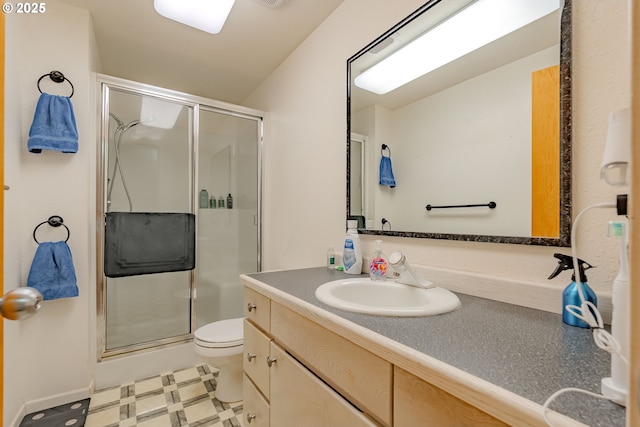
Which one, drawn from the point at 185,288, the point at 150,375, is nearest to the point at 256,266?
the point at 185,288

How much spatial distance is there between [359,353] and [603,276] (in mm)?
666

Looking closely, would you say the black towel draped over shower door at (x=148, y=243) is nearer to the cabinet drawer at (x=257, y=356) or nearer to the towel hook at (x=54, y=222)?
the towel hook at (x=54, y=222)

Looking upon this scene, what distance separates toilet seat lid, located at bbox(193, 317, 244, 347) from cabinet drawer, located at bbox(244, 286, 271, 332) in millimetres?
429

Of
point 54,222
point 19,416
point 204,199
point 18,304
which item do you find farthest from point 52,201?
point 18,304

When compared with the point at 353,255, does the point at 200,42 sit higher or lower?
higher

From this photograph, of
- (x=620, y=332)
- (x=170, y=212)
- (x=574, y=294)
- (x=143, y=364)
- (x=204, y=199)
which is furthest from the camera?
(x=204, y=199)

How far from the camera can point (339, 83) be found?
1.66 meters

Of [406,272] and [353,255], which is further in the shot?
[353,255]

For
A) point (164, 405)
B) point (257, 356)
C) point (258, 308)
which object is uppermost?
point (258, 308)

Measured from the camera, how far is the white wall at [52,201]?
4.95 ft

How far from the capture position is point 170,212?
217 cm

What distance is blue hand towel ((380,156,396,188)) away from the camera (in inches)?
53.5

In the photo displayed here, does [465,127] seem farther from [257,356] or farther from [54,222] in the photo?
[54,222]

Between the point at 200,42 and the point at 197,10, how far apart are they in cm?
48
